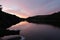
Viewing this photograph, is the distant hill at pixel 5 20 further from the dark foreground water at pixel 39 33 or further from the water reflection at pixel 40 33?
the water reflection at pixel 40 33

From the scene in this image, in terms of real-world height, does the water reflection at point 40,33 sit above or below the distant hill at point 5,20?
below

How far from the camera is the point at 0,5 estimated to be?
45.8ft

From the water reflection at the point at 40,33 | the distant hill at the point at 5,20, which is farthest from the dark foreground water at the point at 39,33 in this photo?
the distant hill at the point at 5,20

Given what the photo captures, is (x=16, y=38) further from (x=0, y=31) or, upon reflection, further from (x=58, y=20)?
(x=58, y=20)

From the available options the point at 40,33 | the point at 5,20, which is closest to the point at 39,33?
the point at 40,33

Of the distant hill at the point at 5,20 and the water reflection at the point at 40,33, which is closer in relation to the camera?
the water reflection at the point at 40,33

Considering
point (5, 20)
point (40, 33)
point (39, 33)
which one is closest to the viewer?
point (39, 33)

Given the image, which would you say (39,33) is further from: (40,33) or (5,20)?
(5,20)

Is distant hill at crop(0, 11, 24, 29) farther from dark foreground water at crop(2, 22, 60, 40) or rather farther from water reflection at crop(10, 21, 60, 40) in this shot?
water reflection at crop(10, 21, 60, 40)

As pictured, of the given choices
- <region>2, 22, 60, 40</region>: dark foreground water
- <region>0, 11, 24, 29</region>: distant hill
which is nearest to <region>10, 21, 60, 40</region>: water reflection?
<region>2, 22, 60, 40</region>: dark foreground water

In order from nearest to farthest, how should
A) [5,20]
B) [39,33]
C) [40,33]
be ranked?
[39,33]
[40,33]
[5,20]

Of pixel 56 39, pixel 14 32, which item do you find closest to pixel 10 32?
pixel 14 32

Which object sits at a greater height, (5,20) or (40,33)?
(5,20)

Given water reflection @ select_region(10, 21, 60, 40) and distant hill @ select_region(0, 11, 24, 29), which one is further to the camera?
distant hill @ select_region(0, 11, 24, 29)
